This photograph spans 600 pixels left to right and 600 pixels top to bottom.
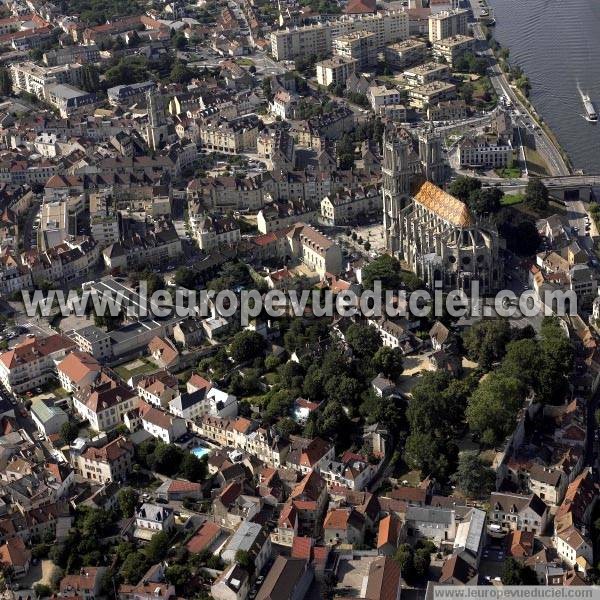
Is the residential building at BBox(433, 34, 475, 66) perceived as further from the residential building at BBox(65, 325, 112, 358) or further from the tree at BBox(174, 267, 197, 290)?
the residential building at BBox(65, 325, 112, 358)

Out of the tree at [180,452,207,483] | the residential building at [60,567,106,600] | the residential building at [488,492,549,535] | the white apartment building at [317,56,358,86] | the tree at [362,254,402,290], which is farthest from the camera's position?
the white apartment building at [317,56,358,86]

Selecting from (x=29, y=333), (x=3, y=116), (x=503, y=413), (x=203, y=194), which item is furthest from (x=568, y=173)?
(x=3, y=116)

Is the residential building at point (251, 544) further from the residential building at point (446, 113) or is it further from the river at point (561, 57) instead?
the residential building at point (446, 113)

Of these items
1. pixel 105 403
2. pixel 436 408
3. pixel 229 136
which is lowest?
pixel 105 403

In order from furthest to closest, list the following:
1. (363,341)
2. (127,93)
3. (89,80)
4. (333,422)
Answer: (89,80) → (127,93) → (363,341) → (333,422)

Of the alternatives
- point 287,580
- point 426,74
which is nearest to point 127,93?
point 426,74

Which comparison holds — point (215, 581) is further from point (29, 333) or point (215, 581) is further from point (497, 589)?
point (29, 333)

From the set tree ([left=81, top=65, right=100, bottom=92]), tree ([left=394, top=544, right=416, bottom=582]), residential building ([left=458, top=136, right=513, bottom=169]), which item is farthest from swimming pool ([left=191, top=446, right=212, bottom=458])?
tree ([left=81, top=65, right=100, bottom=92])

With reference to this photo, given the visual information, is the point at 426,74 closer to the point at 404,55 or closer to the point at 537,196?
the point at 404,55
